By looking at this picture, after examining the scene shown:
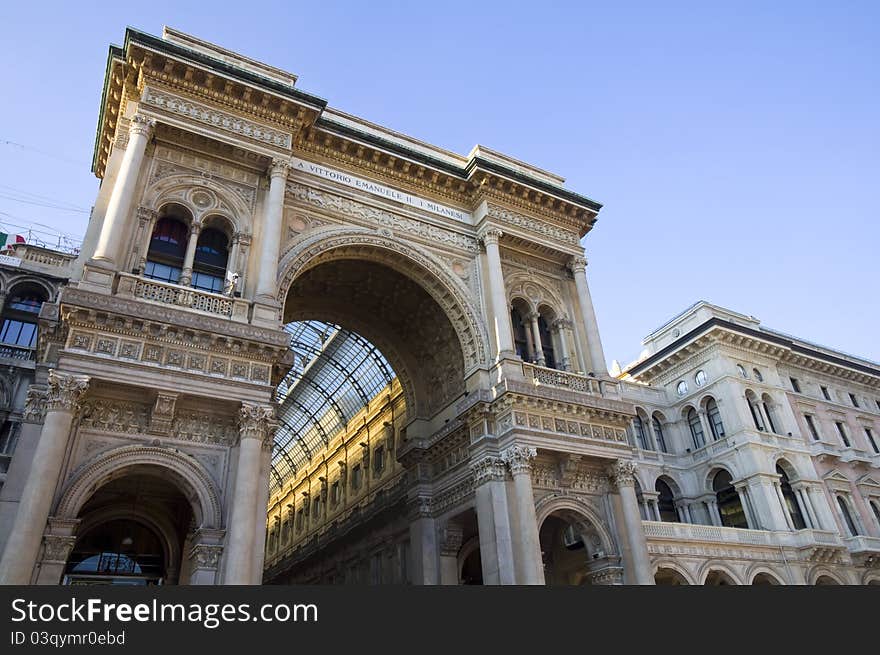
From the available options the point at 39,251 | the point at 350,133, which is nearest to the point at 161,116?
the point at 350,133

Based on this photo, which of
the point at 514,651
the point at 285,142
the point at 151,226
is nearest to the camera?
the point at 514,651

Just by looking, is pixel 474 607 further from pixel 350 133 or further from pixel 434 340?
pixel 350 133

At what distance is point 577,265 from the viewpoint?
28.1 metres

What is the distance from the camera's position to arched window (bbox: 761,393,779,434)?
4053 centimetres

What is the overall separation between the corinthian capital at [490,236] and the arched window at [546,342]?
4.04 m

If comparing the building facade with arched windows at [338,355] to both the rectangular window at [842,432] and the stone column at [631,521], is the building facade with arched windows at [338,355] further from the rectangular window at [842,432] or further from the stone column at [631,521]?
the rectangular window at [842,432]

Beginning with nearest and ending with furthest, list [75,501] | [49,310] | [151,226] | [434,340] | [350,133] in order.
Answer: [75,501] → [49,310] → [151,226] → [350,133] → [434,340]

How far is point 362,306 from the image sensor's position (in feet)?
95.5

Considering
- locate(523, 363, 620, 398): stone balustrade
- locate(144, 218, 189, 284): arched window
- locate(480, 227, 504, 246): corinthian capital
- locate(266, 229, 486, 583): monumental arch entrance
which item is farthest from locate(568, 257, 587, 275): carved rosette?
locate(144, 218, 189, 284): arched window

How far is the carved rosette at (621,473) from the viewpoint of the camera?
2298cm

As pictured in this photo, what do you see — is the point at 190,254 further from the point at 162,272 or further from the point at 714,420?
the point at 714,420

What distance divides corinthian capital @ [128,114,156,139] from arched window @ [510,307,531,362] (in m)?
14.9

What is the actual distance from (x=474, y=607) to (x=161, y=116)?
59.0 feet

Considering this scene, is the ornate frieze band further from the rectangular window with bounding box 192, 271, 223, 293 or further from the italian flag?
the italian flag
